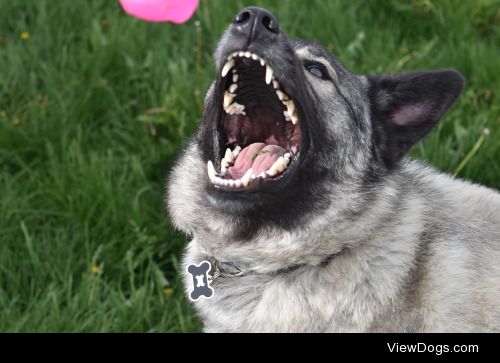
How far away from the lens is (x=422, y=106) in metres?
3.57

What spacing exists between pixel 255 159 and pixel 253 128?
27 centimetres

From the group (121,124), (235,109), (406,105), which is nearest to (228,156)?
(235,109)

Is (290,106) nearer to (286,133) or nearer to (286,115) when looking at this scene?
(286,115)

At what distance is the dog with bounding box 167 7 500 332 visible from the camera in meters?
3.30

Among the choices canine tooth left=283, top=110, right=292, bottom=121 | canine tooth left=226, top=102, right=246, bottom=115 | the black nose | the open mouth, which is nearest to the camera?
the black nose

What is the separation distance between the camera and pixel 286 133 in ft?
11.9

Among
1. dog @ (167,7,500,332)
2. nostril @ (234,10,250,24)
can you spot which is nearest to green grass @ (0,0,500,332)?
dog @ (167,7,500,332)

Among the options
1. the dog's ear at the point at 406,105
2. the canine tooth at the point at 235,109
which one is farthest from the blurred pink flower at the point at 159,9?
the dog's ear at the point at 406,105

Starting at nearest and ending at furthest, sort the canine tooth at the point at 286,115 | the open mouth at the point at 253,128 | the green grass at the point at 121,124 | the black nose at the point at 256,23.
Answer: the black nose at the point at 256,23
the open mouth at the point at 253,128
the canine tooth at the point at 286,115
the green grass at the point at 121,124

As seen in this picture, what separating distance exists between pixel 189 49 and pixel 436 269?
9.29ft

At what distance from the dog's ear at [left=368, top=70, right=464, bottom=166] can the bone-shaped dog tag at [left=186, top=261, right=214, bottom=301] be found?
0.91m

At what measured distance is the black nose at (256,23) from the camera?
3.22m

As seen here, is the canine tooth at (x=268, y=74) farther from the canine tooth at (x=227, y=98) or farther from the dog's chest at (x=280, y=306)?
the dog's chest at (x=280, y=306)

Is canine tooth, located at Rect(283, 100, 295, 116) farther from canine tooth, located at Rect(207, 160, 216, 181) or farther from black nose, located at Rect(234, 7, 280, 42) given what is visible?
canine tooth, located at Rect(207, 160, 216, 181)
